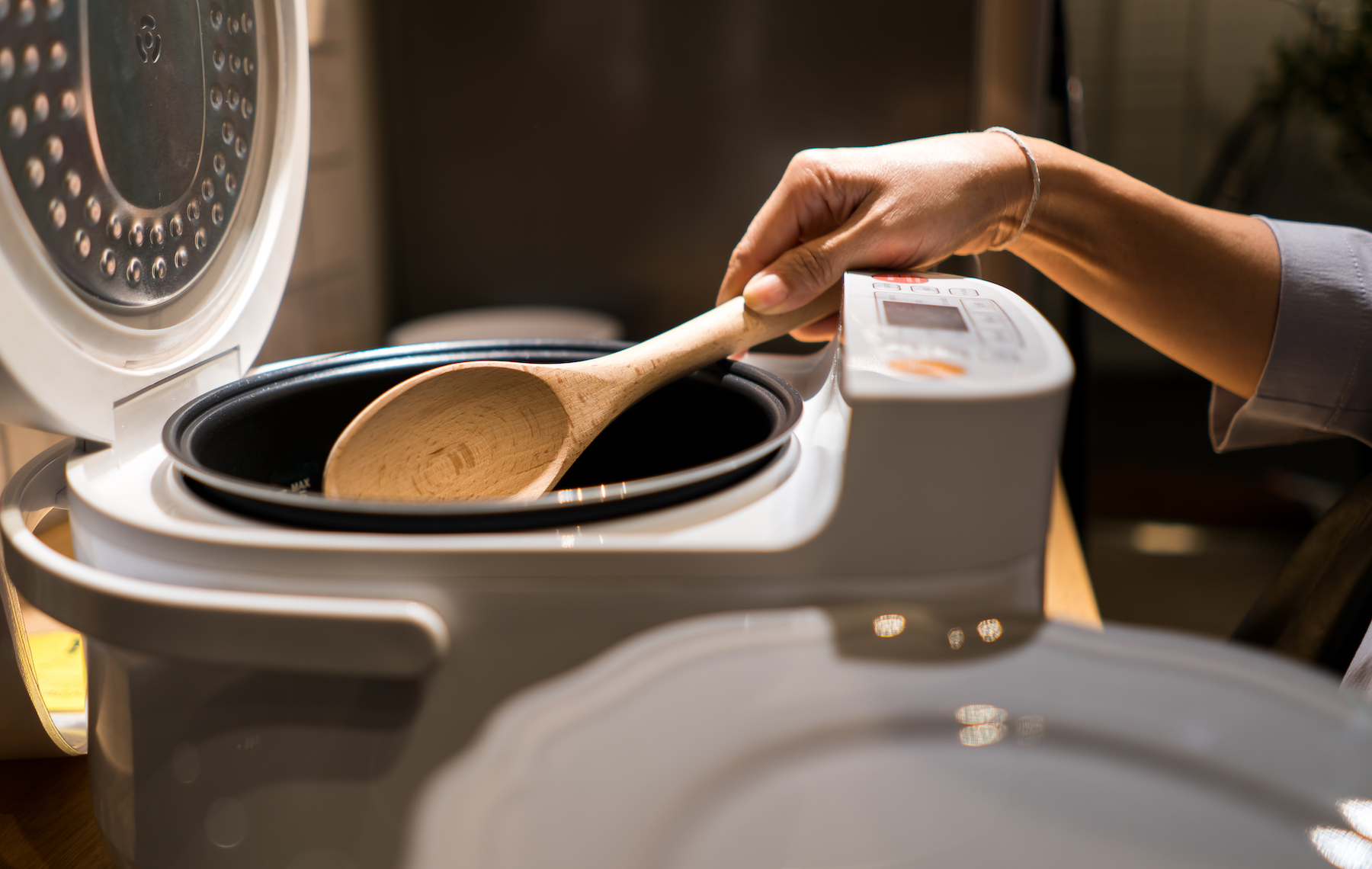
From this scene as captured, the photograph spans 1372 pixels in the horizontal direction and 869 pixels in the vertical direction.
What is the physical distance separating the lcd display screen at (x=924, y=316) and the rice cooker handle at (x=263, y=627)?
0.21 metres

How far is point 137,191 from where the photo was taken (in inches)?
16.1

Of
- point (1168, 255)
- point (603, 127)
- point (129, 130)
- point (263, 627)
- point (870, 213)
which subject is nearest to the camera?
point (263, 627)

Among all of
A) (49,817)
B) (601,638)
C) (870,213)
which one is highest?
(870,213)

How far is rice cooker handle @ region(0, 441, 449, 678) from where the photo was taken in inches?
11.6

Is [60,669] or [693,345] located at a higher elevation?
[693,345]

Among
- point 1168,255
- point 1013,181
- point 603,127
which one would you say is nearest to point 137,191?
point 1013,181

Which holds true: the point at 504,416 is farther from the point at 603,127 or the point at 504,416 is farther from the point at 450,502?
the point at 603,127

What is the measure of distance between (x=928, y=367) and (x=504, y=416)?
25 centimetres

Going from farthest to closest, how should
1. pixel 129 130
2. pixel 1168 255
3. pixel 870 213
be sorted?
pixel 1168 255
pixel 870 213
pixel 129 130

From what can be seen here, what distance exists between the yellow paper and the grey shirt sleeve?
2.54ft

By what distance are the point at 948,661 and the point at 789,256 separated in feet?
0.94

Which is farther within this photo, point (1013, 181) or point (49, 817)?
point (1013, 181)

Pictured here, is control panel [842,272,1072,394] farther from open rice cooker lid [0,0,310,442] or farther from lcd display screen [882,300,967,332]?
open rice cooker lid [0,0,310,442]

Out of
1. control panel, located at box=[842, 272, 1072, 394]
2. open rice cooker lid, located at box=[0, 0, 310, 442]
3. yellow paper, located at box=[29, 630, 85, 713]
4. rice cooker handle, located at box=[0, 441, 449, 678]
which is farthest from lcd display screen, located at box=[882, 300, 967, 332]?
yellow paper, located at box=[29, 630, 85, 713]
